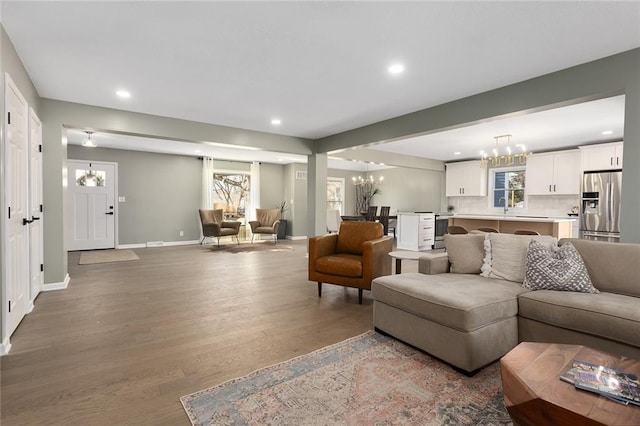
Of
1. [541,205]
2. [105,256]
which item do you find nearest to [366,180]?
[541,205]

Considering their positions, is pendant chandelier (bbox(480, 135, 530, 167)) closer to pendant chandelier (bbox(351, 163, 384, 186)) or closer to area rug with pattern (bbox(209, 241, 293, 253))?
pendant chandelier (bbox(351, 163, 384, 186))

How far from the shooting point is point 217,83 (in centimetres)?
356

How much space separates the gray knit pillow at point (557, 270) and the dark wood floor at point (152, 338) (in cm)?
147

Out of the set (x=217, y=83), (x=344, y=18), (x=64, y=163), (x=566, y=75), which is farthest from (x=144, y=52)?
(x=566, y=75)

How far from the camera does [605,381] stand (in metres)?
1.30

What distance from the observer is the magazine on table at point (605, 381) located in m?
1.21

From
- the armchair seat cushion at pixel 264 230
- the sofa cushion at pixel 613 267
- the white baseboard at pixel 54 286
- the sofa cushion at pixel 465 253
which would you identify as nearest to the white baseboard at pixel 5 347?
the white baseboard at pixel 54 286

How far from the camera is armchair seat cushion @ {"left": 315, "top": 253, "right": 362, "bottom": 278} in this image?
351 centimetres

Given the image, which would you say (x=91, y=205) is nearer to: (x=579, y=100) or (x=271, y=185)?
(x=271, y=185)

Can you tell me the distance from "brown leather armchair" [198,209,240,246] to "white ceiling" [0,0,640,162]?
3942mm

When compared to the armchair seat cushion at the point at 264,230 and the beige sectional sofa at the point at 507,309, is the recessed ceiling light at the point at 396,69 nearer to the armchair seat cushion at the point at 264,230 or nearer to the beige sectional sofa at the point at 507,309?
the beige sectional sofa at the point at 507,309

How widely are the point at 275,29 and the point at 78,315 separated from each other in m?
3.32

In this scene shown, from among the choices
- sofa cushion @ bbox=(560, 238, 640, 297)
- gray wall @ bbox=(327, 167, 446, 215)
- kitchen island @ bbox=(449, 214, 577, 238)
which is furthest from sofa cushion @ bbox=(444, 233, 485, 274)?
gray wall @ bbox=(327, 167, 446, 215)

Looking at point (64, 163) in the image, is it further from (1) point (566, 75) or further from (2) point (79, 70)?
(1) point (566, 75)
